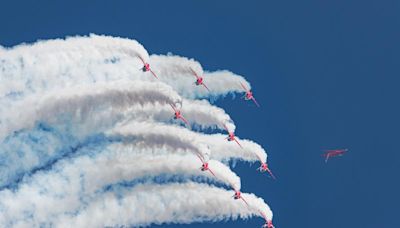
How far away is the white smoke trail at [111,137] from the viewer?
2963 inches

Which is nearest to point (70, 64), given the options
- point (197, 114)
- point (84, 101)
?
point (84, 101)

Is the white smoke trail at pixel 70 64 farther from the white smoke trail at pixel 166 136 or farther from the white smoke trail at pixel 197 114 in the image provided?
the white smoke trail at pixel 166 136

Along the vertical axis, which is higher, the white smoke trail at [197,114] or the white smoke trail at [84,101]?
the white smoke trail at [197,114]

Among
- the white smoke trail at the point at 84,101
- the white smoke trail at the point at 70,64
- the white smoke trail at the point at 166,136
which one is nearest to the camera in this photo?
the white smoke trail at the point at 84,101

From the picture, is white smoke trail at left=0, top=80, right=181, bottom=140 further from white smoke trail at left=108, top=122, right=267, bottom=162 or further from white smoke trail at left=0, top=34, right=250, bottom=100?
white smoke trail at left=108, top=122, right=267, bottom=162

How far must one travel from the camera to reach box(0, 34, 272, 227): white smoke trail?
7525cm

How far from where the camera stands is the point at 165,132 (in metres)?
81.6

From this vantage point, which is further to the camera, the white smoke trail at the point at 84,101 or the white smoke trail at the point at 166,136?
the white smoke trail at the point at 166,136

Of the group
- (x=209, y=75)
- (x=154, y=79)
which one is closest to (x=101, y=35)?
(x=154, y=79)

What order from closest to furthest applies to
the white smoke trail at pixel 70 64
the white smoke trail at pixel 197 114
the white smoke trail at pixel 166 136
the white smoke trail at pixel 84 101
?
1. the white smoke trail at pixel 84 101
2. the white smoke trail at pixel 70 64
3. the white smoke trail at pixel 166 136
4. the white smoke trail at pixel 197 114

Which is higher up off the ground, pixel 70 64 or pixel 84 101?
pixel 70 64

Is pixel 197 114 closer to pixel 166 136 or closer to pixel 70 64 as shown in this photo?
pixel 166 136

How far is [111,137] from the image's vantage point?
266 ft

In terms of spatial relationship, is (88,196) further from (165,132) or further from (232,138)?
(232,138)
